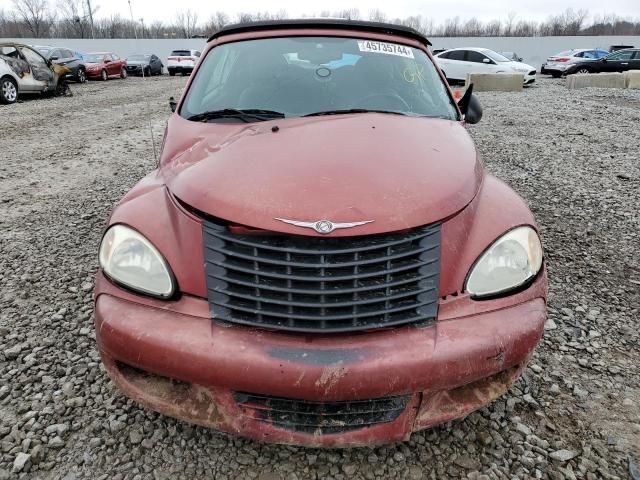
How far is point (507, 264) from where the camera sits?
6.19 ft

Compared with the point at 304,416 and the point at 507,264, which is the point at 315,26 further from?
the point at 304,416

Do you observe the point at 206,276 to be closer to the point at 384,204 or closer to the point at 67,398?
the point at 384,204

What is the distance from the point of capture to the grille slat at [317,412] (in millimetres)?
1721

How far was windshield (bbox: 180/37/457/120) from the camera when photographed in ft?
9.06

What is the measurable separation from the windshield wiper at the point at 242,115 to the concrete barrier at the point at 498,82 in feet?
50.4

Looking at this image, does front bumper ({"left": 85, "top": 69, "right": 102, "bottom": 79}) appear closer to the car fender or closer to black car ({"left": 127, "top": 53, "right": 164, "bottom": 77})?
black car ({"left": 127, "top": 53, "right": 164, "bottom": 77})

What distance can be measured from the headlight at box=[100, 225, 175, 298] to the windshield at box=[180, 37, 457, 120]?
3.78 ft

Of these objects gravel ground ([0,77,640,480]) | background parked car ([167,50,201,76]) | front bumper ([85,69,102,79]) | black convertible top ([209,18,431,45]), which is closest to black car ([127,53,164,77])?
background parked car ([167,50,201,76])

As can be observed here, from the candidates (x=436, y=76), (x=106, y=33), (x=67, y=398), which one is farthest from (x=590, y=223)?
(x=106, y=33)

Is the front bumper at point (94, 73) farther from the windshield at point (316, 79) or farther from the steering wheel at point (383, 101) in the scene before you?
the steering wheel at point (383, 101)

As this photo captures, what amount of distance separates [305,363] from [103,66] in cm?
2685

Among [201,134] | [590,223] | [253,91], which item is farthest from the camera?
[590,223]

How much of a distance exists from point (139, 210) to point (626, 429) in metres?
2.34

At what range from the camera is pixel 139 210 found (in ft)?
6.52
